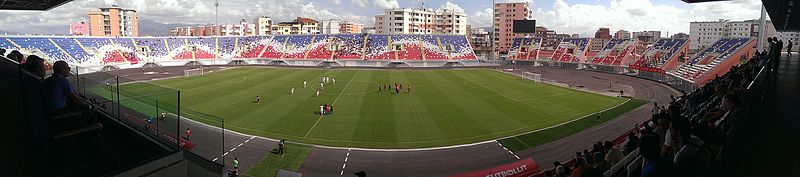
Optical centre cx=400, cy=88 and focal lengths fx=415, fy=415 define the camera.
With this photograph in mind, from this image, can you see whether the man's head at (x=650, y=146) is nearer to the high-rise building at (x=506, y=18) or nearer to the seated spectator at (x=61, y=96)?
Answer: the seated spectator at (x=61, y=96)

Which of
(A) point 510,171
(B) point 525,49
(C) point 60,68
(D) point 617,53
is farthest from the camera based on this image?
(B) point 525,49

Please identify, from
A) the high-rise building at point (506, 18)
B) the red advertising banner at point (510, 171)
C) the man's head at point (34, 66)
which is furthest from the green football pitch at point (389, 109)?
the high-rise building at point (506, 18)

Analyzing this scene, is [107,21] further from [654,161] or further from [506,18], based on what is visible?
[654,161]

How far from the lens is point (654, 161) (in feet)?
10.3

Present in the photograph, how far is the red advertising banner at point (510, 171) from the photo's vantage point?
12691mm

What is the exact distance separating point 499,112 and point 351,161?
44.7 feet

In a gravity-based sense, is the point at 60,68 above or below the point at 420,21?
below

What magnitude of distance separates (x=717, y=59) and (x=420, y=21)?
72428 millimetres

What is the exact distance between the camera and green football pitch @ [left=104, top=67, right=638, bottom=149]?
20.9 metres

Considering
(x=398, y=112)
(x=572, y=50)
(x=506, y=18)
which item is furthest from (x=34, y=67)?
(x=506, y=18)

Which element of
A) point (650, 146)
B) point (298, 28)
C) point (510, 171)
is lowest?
point (510, 171)

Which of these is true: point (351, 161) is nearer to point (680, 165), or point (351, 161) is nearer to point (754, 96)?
point (754, 96)

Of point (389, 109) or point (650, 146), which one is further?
point (389, 109)

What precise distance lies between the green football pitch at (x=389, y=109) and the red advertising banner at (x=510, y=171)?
5.80 m
